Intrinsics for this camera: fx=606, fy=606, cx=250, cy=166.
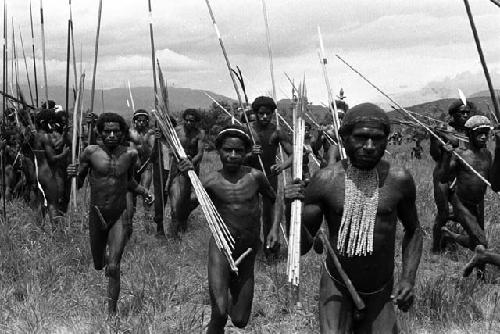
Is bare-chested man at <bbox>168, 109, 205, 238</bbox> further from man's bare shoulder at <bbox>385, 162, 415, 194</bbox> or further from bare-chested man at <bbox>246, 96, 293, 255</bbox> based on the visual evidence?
man's bare shoulder at <bbox>385, 162, 415, 194</bbox>

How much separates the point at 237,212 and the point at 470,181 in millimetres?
3078

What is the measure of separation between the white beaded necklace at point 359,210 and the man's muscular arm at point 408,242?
7.2 inches

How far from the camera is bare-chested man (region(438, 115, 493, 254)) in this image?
6.42 metres

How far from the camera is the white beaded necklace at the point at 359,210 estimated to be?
338 centimetres

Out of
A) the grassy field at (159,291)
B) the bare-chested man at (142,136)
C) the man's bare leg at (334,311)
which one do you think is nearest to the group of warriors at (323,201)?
the man's bare leg at (334,311)

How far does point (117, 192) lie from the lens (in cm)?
572

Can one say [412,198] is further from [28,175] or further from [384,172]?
[28,175]

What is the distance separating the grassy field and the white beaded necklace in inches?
52.8

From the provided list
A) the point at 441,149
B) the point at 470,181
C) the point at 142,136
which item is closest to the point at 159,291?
the point at 470,181

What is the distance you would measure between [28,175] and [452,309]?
711cm

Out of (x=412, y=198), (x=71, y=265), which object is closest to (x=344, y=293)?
(x=412, y=198)

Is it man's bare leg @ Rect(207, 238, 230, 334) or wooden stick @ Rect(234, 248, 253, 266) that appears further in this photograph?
wooden stick @ Rect(234, 248, 253, 266)

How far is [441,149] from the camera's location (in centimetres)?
706

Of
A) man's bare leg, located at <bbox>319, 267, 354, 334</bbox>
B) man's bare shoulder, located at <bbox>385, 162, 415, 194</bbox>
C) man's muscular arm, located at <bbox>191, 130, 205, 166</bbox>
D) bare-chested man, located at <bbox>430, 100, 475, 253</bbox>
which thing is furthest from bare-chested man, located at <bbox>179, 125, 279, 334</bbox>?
man's muscular arm, located at <bbox>191, 130, 205, 166</bbox>
